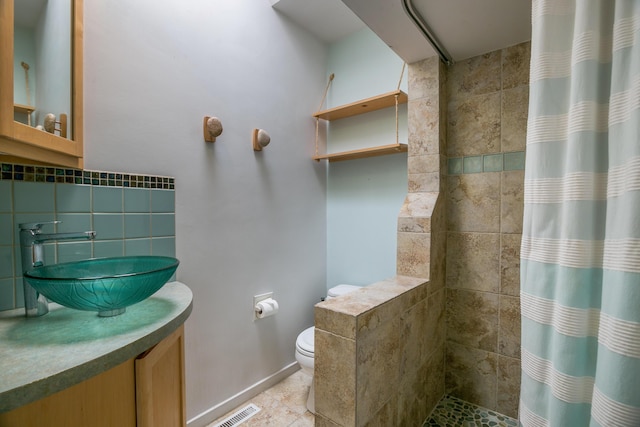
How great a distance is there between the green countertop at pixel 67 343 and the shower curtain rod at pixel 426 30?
1.45 metres

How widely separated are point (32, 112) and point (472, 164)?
1.82m

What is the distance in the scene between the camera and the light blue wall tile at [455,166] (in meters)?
1.55

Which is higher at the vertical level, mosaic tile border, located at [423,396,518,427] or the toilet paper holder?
the toilet paper holder

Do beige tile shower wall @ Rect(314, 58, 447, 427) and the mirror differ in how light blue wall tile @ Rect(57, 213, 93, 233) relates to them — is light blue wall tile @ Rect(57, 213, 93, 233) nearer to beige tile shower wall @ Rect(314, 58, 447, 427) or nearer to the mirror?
the mirror

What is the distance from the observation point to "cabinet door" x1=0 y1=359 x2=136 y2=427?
0.55 meters

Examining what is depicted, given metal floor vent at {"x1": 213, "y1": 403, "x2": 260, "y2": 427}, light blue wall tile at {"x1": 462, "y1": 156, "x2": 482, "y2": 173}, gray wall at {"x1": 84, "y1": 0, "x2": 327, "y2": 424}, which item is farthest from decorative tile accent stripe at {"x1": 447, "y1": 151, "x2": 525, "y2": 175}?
metal floor vent at {"x1": 213, "y1": 403, "x2": 260, "y2": 427}

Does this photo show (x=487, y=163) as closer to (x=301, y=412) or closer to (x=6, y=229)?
(x=301, y=412)

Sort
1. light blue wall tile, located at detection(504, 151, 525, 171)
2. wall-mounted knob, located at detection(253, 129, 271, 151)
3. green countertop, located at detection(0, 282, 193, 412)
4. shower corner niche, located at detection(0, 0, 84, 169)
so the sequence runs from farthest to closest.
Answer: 1. wall-mounted knob, located at detection(253, 129, 271, 151)
2. light blue wall tile, located at detection(504, 151, 525, 171)
3. shower corner niche, located at detection(0, 0, 84, 169)
4. green countertop, located at detection(0, 282, 193, 412)

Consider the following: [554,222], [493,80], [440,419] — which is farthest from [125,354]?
[493,80]

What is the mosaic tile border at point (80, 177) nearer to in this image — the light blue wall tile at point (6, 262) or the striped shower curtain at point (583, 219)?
the light blue wall tile at point (6, 262)

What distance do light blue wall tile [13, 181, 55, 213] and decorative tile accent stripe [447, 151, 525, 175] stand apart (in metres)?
1.86

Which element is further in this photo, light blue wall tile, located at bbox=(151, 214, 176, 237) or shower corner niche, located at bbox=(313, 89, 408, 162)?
shower corner niche, located at bbox=(313, 89, 408, 162)

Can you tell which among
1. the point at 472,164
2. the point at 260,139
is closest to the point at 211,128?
the point at 260,139

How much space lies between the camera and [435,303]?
4.88 ft
